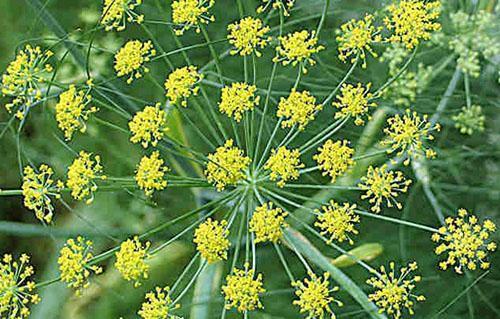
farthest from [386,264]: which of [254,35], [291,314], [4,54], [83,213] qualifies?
[4,54]

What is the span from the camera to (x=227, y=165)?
1.27m

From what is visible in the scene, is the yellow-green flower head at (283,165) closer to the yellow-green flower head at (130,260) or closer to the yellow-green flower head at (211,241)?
the yellow-green flower head at (211,241)

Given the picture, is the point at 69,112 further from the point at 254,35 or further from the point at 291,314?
the point at 291,314

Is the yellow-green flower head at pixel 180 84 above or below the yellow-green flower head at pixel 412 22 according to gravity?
below

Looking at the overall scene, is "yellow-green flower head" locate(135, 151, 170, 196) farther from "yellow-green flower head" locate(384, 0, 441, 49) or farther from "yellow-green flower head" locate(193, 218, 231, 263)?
"yellow-green flower head" locate(384, 0, 441, 49)

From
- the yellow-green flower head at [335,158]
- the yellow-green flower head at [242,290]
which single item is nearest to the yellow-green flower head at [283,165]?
the yellow-green flower head at [335,158]

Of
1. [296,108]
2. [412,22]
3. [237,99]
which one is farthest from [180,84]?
[412,22]

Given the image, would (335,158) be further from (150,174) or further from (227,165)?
(150,174)

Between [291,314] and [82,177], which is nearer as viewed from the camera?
[82,177]

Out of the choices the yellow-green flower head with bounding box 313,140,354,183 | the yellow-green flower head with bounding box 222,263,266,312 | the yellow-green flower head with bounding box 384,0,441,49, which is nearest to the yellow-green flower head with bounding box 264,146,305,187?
the yellow-green flower head with bounding box 313,140,354,183

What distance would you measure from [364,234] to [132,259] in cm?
121

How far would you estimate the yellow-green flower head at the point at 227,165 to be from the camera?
126 centimetres

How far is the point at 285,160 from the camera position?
126cm

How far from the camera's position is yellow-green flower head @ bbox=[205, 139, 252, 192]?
1264mm
